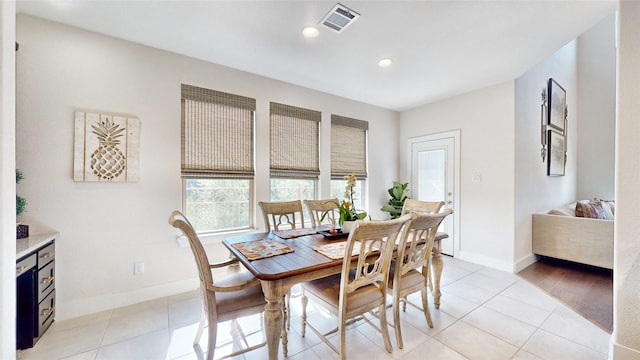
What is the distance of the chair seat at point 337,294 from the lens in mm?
1664

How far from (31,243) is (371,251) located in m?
2.55

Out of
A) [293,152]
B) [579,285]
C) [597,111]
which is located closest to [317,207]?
[293,152]

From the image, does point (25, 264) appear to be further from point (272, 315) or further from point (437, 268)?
point (437, 268)

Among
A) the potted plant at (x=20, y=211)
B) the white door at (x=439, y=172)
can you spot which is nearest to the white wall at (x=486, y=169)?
the white door at (x=439, y=172)

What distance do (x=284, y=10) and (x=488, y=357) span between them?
309cm

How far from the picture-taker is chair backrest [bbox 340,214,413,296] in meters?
1.45

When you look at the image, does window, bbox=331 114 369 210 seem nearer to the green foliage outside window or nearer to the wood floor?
the green foliage outside window

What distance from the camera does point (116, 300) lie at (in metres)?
2.46

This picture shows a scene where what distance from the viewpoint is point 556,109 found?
458cm

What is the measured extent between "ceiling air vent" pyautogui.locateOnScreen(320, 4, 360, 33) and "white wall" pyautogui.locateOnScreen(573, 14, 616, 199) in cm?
667

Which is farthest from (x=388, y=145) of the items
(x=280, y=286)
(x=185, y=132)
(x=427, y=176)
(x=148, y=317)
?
(x=148, y=317)

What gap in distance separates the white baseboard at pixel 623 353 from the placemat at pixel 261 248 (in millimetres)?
2128

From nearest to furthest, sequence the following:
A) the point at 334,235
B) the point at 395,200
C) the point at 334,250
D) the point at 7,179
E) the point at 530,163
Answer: the point at 7,179, the point at 334,250, the point at 334,235, the point at 530,163, the point at 395,200

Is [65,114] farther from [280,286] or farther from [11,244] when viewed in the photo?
[280,286]
